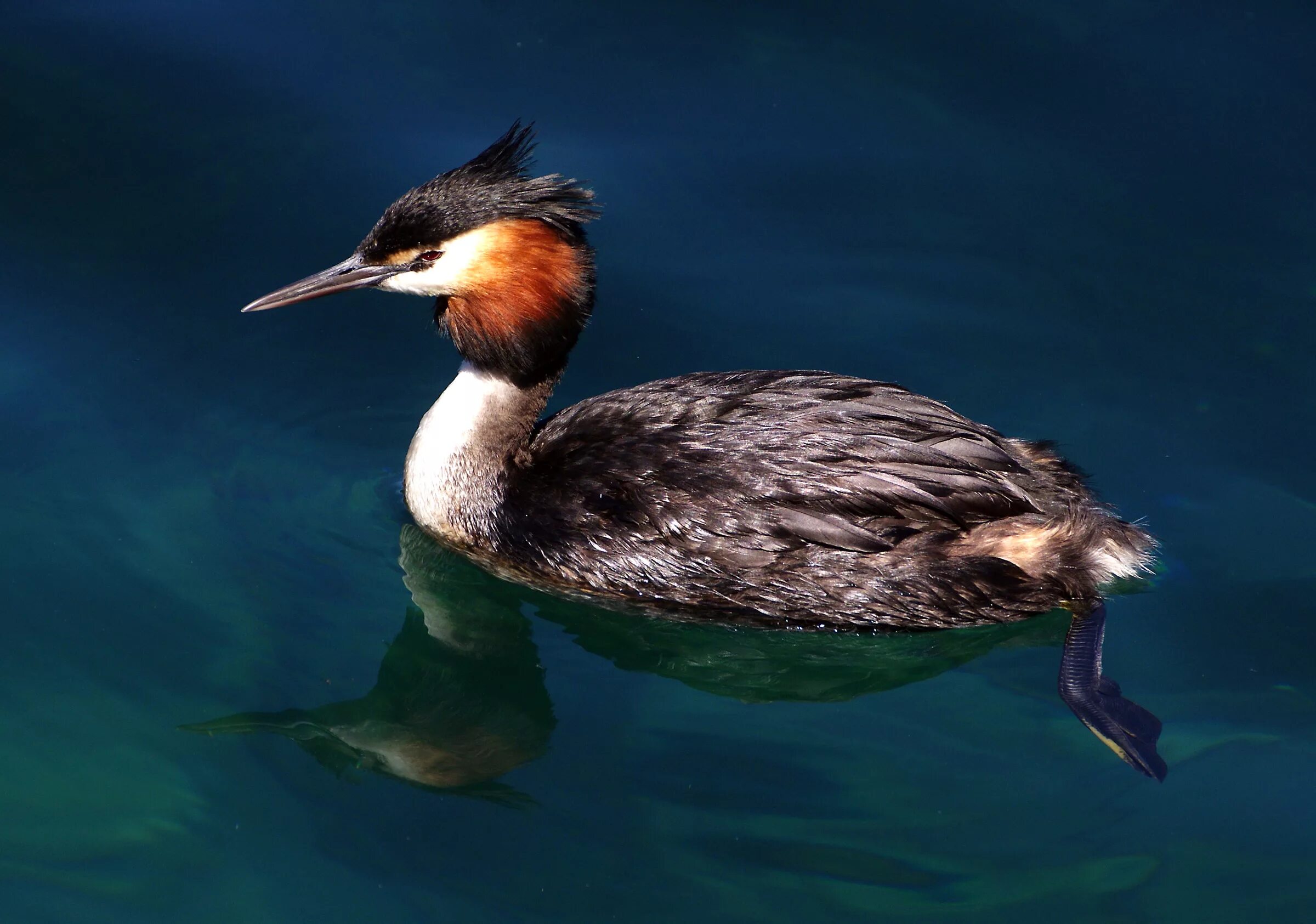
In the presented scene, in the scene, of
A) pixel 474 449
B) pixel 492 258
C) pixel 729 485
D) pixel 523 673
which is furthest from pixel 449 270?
pixel 523 673

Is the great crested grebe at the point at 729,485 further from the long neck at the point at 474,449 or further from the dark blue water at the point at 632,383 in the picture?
the dark blue water at the point at 632,383

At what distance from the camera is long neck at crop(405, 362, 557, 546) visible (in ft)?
21.5

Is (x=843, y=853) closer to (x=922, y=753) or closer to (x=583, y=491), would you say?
(x=922, y=753)

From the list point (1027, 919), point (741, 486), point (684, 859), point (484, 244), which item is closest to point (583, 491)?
point (741, 486)

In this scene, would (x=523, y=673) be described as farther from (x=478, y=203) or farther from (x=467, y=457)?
(x=478, y=203)

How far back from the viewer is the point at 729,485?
606 centimetres

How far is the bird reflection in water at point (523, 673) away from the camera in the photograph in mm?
5594

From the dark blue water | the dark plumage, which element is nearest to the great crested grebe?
the dark plumage

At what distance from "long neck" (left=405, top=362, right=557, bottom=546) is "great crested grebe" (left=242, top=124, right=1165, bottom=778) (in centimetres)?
1

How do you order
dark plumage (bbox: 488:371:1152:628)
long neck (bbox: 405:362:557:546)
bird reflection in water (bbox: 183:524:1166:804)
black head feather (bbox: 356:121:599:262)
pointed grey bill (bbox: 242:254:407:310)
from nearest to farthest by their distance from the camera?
1. bird reflection in water (bbox: 183:524:1166:804)
2. dark plumage (bbox: 488:371:1152:628)
3. black head feather (bbox: 356:121:599:262)
4. pointed grey bill (bbox: 242:254:407:310)
5. long neck (bbox: 405:362:557:546)

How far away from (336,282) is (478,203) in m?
0.71

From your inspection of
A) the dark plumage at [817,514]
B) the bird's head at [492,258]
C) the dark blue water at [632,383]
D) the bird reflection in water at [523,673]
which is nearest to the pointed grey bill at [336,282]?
the bird's head at [492,258]

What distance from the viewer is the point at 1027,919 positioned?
5047 millimetres

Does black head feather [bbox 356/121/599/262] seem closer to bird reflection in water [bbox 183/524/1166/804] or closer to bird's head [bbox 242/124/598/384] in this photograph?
bird's head [bbox 242/124/598/384]
